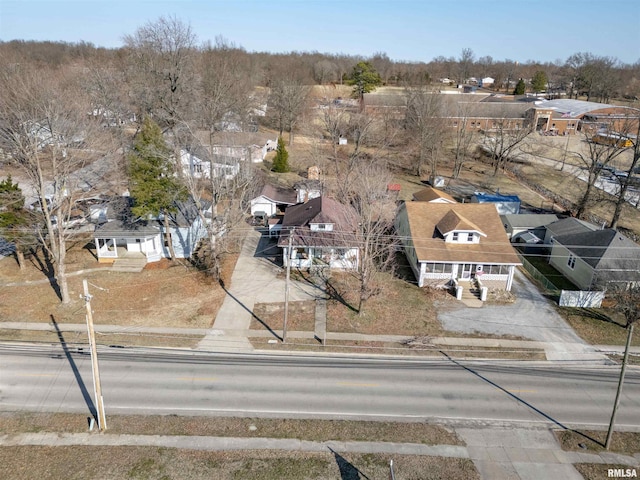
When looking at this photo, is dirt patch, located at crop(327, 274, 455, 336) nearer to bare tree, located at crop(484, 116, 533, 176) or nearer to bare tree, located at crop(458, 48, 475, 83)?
→ bare tree, located at crop(484, 116, 533, 176)

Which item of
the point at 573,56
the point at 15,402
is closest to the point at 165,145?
the point at 15,402

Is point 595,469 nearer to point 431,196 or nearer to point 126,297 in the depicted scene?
point 126,297

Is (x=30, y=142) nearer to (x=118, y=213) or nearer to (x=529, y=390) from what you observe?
(x=118, y=213)

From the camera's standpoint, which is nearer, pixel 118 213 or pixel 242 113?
pixel 118 213

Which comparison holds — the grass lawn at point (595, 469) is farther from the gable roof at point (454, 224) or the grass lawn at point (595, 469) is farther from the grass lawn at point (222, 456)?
the gable roof at point (454, 224)

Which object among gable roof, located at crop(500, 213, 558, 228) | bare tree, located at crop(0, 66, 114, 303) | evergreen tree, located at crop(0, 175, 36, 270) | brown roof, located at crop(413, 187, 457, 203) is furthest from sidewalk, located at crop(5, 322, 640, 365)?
brown roof, located at crop(413, 187, 457, 203)

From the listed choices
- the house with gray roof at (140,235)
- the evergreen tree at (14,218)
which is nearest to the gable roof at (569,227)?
the house with gray roof at (140,235)
